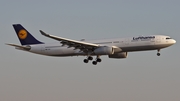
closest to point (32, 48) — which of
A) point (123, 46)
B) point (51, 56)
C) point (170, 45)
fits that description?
point (51, 56)

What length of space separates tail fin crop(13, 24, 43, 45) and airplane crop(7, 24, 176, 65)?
6.83 feet

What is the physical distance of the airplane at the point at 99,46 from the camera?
77.5 meters

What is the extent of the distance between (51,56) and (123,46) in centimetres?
1263

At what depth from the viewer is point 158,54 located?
7794cm

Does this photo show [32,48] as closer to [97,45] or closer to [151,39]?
[97,45]

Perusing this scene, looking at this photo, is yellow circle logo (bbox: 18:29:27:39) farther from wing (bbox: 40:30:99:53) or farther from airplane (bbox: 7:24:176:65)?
wing (bbox: 40:30:99:53)

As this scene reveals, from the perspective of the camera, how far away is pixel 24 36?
88750 millimetres

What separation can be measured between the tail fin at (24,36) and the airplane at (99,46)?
2.08m

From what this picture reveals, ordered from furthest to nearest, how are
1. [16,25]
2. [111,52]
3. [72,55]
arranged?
[16,25], [72,55], [111,52]

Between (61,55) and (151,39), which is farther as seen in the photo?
(61,55)

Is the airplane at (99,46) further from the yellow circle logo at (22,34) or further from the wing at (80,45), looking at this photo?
the yellow circle logo at (22,34)

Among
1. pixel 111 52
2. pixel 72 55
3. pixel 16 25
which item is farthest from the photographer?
pixel 16 25

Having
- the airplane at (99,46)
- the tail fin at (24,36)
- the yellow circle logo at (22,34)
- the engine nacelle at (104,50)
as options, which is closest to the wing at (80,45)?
the airplane at (99,46)

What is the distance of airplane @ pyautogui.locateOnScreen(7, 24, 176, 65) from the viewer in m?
77.5
